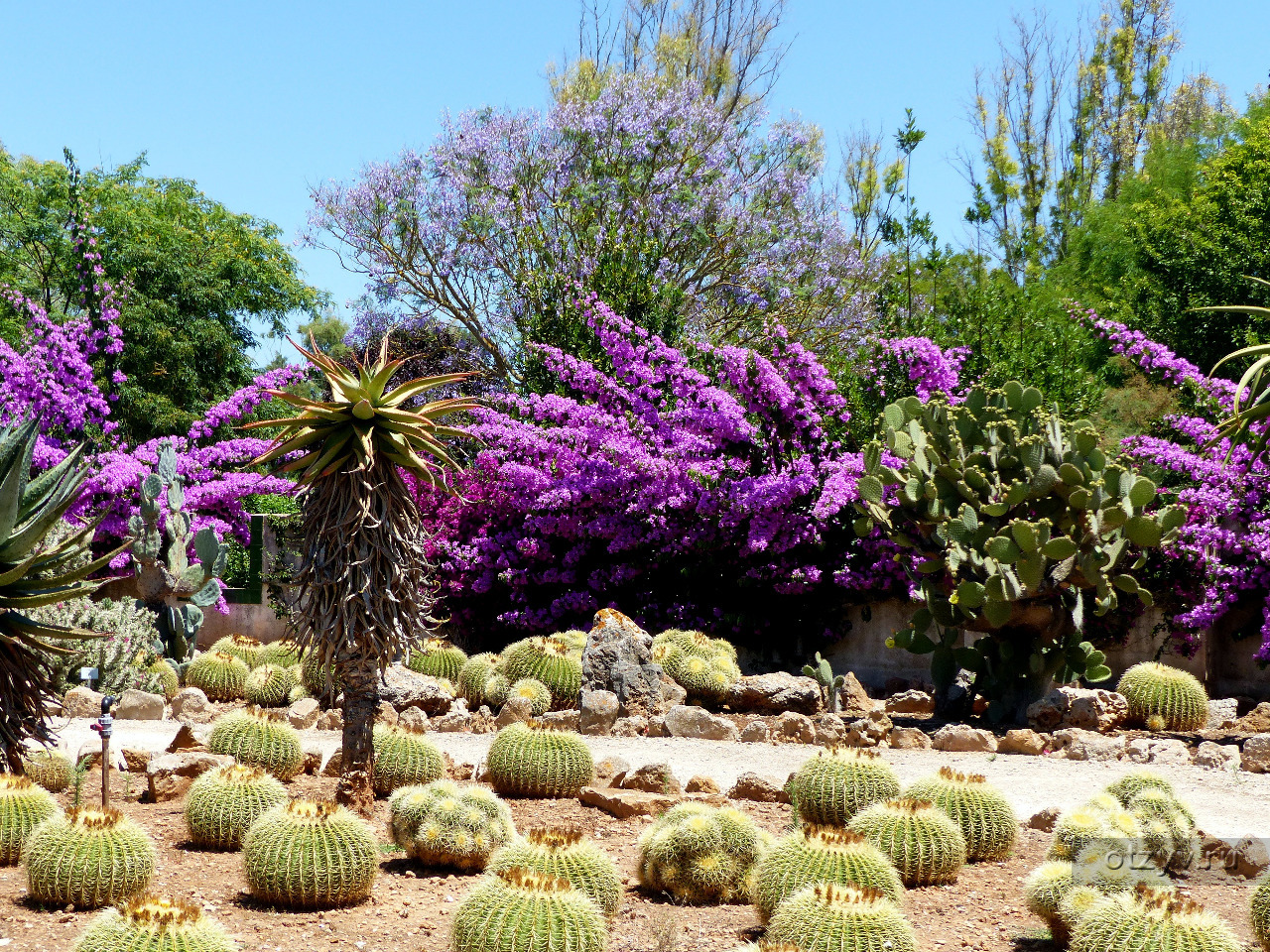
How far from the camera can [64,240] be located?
77.2 feet

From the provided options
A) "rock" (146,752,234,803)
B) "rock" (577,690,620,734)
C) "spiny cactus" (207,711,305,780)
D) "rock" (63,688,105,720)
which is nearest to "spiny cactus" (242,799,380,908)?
"rock" (146,752,234,803)

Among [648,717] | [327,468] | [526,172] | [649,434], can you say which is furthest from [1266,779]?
[526,172]

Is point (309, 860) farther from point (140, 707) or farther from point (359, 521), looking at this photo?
point (140, 707)

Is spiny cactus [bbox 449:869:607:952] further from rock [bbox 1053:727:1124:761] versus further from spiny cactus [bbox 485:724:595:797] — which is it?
rock [bbox 1053:727:1124:761]

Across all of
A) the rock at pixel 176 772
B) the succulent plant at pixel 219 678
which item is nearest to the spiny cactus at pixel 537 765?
the rock at pixel 176 772

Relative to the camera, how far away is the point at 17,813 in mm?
5957

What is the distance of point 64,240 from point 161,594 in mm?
12551

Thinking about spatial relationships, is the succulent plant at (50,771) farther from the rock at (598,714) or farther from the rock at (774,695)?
the rock at (774,695)

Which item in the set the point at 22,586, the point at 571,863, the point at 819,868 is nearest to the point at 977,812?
the point at 819,868

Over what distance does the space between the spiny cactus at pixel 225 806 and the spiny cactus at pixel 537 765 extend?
161cm

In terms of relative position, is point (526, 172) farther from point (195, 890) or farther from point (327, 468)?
point (195, 890)

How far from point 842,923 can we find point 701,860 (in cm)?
135

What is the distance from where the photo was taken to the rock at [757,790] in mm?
7574

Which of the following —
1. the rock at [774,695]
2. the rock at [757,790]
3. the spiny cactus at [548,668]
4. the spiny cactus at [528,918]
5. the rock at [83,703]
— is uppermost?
the spiny cactus at [548,668]
